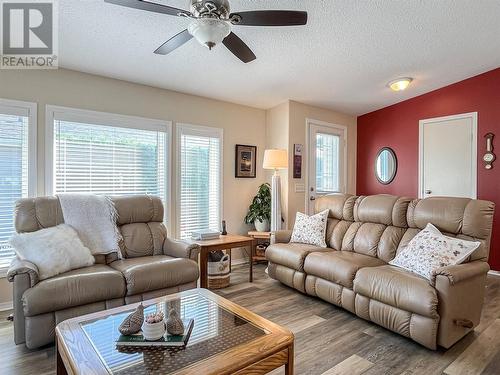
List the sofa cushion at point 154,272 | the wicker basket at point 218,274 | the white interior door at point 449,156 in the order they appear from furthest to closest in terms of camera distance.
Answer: the white interior door at point 449,156, the wicker basket at point 218,274, the sofa cushion at point 154,272

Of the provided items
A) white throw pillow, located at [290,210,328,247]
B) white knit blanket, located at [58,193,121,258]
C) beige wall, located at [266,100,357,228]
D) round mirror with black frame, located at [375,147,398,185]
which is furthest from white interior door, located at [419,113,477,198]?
white knit blanket, located at [58,193,121,258]

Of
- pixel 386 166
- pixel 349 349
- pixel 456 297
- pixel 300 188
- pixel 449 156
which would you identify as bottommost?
pixel 349 349

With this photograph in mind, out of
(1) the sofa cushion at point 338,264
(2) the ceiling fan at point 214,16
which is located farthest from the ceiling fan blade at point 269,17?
(1) the sofa cushion at point 338,264

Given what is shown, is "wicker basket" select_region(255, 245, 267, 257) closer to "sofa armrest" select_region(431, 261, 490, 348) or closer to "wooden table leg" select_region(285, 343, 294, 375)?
"sofa armrest" select_region(431, 261, 490, 348)

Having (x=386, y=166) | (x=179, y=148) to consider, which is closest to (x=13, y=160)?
(x=179, y=148)

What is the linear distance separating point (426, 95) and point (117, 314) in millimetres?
5130

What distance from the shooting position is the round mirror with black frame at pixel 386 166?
17.1 feet

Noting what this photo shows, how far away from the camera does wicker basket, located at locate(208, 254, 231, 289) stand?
3.57m

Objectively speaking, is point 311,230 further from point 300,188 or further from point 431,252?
point 431,252

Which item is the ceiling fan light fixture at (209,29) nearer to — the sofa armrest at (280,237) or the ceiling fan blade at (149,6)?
the ceiling fan blade at (149,6)

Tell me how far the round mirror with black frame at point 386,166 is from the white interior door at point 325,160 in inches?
23.5

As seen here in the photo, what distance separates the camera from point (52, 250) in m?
2.42

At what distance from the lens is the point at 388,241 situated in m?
3.08

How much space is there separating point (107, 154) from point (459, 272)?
3.55 meters
